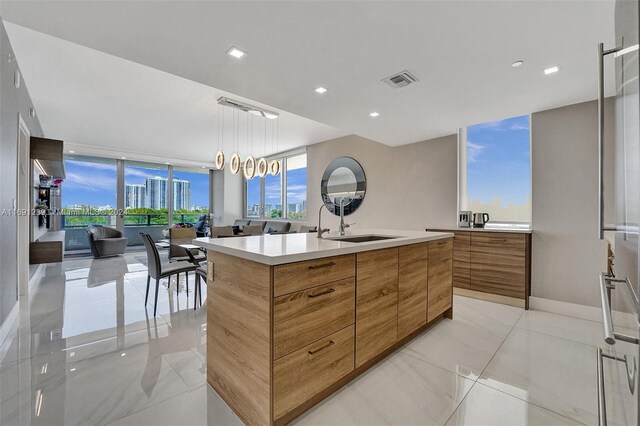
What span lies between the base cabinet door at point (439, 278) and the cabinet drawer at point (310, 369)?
48.3 inches

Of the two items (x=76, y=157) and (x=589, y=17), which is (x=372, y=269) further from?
(x=76, y=157)

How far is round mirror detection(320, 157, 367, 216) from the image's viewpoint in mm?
5895

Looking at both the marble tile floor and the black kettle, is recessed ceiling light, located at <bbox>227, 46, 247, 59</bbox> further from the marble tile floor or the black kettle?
the black kettle

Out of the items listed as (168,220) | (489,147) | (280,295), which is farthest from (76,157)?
(489,147)

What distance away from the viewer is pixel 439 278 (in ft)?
9.18

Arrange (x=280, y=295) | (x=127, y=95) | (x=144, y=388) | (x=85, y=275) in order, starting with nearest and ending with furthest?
(x=280, y=295), (x=144, y=388), (x=127, y=95), (x=85, y=275)

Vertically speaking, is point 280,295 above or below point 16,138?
below

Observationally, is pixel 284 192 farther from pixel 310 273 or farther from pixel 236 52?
pixel 310 273

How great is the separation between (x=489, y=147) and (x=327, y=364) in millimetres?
4012

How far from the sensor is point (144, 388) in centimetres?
179

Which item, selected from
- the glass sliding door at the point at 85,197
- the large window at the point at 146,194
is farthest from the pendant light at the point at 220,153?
the glass sliding door at the point at 85,197

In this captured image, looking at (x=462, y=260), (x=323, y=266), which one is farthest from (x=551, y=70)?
(x=323, y=266)

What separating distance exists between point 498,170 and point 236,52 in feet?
12.5

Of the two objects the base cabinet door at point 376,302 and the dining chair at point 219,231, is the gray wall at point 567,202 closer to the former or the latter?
the base cabinet door at point 376,302
